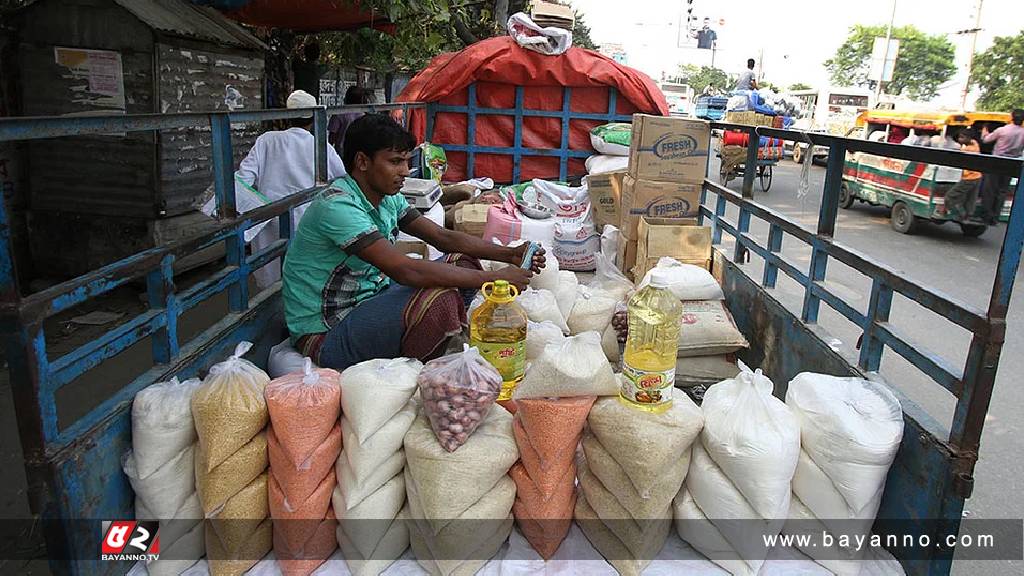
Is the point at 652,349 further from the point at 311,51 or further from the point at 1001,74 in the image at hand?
the point at 1001,74

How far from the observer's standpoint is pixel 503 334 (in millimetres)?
2461

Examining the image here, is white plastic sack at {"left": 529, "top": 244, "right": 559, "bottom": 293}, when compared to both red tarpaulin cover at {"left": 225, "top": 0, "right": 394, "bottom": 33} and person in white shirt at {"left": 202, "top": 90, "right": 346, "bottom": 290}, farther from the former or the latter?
red tarpaulin cover at {"left": 225, "top": 0, "right": 394, "bottom": 33}

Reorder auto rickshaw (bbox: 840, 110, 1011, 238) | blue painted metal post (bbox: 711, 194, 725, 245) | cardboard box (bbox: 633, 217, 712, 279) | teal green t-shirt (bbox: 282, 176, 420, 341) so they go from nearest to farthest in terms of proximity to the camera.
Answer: teal green t-shirt (bbox: 282, 176, 420, 341) → cardboard box (bbox: 633, 217, 712, 279) → blue painted metal post (bbox: 711, 194, 725, 245) → auto rickshaw (bbox: 840, 110, 1011, 238)

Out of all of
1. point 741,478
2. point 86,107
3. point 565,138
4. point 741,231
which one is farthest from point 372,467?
point 565,138

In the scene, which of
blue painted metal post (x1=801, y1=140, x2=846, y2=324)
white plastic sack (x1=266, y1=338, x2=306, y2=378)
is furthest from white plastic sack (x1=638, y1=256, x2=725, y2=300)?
white plastic sack (x1=266, y1=338, x2=306, y2=378)

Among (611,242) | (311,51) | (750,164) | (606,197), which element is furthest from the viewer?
(311,51)

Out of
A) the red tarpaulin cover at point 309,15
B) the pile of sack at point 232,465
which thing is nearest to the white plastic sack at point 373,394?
the pile of sack at point 232,465

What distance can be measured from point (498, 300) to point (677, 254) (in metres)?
1.89

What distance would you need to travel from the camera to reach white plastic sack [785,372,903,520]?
1849 millimetres

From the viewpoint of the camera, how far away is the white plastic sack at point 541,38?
235 inches

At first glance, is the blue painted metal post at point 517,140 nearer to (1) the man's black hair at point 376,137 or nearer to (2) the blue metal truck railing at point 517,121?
(2) the blue metal truck railing at point 517,121

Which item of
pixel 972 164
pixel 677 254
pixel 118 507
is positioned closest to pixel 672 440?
pixel 972 164

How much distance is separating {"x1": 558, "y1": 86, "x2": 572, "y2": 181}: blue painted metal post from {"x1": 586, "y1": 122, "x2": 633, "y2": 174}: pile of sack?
0.81 feet

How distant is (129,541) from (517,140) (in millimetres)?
5023
